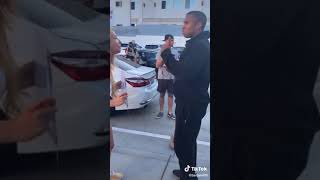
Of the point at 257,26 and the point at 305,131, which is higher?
the point at 257,26

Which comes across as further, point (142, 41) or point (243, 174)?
point (243, 174)

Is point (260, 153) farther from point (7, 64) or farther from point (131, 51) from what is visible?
point (7, 64)

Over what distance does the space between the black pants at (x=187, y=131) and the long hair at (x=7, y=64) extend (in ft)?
2.83

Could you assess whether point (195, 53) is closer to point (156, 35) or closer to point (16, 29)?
point (156, 35)

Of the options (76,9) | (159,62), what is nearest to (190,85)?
(159,62)

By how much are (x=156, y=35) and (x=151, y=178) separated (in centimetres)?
72

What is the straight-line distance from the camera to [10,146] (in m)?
2.06

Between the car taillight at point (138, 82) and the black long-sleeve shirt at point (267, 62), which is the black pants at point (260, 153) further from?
the car taillight at point (138, 82)

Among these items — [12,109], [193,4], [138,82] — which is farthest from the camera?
[12,109]

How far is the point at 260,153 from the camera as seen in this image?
2.00 m

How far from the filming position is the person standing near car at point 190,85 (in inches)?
70.6

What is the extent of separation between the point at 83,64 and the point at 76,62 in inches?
1.5

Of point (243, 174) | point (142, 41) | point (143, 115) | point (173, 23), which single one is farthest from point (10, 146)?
point (243, 174)

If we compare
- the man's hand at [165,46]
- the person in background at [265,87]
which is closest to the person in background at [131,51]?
the man's hand at [165,46]
